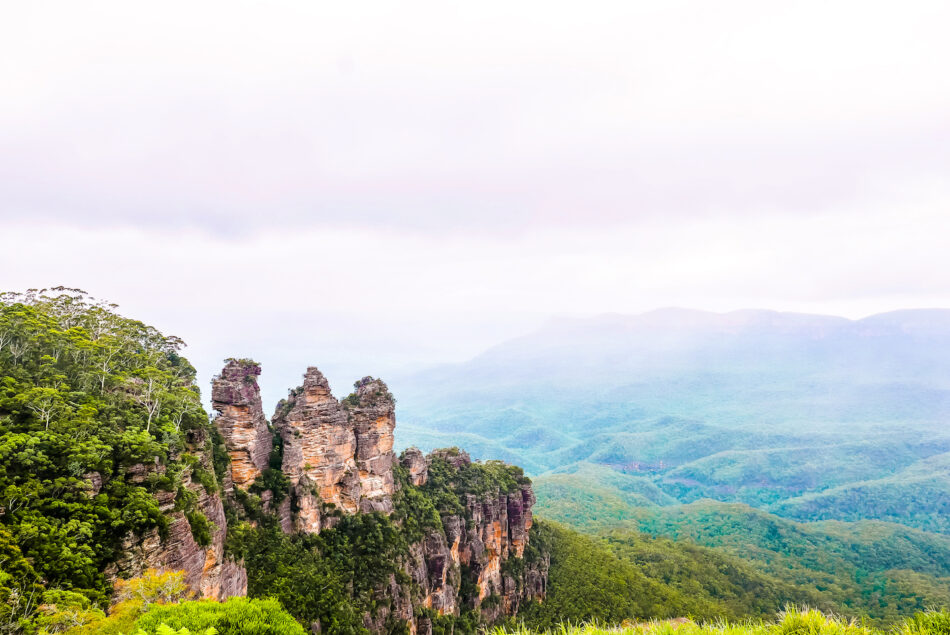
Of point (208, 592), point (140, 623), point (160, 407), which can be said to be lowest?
point (208, 592)

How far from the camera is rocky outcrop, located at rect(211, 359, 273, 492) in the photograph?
34875 mm

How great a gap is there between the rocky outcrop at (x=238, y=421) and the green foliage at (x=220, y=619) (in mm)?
20831

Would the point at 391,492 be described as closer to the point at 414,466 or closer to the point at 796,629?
the point at 414,466

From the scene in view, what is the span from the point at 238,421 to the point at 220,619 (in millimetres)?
23785

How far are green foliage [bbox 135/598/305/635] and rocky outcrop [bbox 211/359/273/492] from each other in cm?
2083

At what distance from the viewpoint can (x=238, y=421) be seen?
3531cm

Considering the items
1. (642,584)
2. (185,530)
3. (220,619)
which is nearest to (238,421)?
(185,530)

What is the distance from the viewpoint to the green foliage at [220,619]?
44.9 ft

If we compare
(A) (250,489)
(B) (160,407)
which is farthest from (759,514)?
(B) (160,407)

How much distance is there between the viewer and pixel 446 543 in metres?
48.2

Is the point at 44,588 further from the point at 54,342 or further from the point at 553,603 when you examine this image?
the point at 553,603

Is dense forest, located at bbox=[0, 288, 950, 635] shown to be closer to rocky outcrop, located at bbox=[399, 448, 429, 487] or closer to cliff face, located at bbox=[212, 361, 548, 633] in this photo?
cliff face, located at bbox=[212, 361, 548, 633]

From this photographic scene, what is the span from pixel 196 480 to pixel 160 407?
19.5 feet

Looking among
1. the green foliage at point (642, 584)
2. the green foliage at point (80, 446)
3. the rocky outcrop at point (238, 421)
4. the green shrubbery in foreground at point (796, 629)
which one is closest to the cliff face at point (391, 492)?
the rocky outcrop at point (238, 421)
